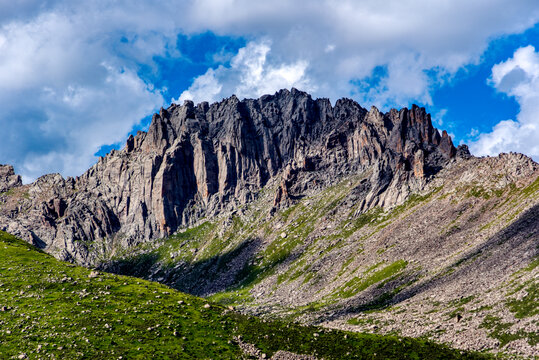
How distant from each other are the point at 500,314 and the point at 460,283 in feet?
105

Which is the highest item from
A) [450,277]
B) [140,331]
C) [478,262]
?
[140,331]

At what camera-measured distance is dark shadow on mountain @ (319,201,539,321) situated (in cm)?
11419

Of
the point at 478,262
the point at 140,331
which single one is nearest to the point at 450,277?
the point at 478,262

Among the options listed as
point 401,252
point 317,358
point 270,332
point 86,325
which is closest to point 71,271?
point 86,325

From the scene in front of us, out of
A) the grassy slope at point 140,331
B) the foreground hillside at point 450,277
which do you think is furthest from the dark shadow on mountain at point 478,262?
the grassy slope at point 140,331

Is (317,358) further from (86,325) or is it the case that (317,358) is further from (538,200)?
(538,200)

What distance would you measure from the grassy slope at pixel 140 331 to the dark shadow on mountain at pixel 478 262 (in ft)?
225

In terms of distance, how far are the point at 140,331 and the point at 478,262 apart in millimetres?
102177

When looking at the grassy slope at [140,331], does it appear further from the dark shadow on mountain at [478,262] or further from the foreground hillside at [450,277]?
the dark shadow on mountain at [478,262]

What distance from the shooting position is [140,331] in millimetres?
52750

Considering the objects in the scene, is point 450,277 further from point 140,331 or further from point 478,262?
point 140,331

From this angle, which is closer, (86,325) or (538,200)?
(86,325)

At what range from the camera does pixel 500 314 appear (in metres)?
81.4

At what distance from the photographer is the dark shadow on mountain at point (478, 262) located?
114 meters
